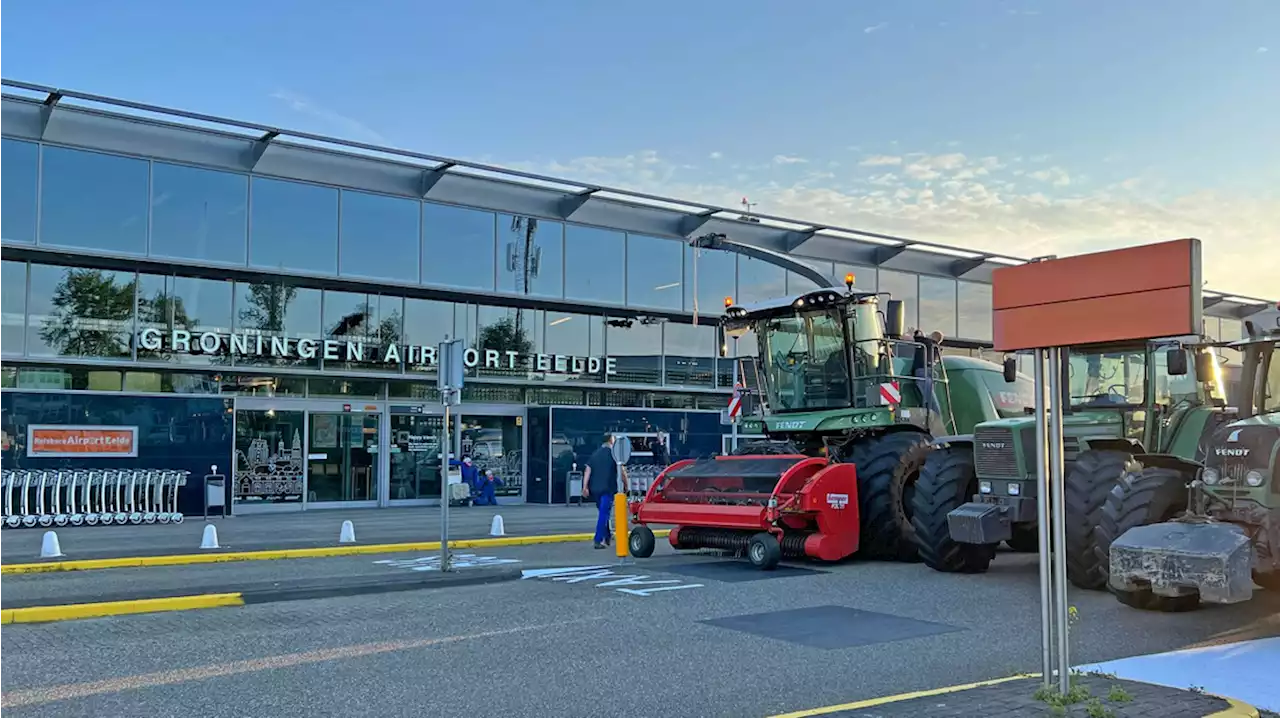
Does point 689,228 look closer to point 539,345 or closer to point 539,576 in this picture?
point 539,345

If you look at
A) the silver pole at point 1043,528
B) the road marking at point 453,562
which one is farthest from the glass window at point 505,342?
the silver pole at point 1043,528

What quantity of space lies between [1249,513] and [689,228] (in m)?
22.2

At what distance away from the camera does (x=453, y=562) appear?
1483 centimetres

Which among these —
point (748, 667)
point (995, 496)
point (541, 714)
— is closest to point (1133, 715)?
point (748, 667)

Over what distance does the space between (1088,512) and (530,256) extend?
749 inches

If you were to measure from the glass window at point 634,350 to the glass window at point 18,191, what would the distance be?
46.5 feet

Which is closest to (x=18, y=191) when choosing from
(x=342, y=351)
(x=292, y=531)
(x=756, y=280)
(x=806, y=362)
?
(x=342, y=351)

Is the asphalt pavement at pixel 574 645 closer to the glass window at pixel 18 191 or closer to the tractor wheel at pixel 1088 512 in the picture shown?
the tractor wheel at pixel 1088 512

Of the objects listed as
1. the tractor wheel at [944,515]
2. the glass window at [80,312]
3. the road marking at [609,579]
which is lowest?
the road marking at [609,579]

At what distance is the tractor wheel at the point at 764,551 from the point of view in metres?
13.2

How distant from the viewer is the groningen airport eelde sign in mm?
23531

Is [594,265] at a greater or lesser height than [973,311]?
greater

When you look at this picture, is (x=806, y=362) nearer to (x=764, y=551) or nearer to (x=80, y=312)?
(x=764, y=551)

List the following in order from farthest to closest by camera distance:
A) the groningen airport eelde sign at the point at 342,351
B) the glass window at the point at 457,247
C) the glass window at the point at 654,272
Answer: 1. the glass window at the point at 654,272
2. the glass window at the point at 457,247
3. the groningen airport eelde sign at the point at 342,351
